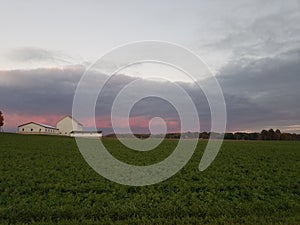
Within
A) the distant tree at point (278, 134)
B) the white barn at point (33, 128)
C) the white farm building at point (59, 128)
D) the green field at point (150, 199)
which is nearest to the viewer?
the green field at point (150, 199)

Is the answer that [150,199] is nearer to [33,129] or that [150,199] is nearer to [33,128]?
[33,129]

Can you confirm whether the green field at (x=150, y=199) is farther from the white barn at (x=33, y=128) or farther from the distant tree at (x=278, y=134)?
the white barn at (x=33, y=128)

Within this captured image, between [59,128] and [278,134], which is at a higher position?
[59,128]

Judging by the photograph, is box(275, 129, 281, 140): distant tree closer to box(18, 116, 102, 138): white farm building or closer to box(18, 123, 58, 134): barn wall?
box(18, 116, 102, 138): white farm building

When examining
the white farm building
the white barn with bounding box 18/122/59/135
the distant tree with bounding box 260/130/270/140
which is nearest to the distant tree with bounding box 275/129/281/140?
the distant tree with bounding box 260/130/270/140

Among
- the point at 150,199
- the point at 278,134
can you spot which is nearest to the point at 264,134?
the point at 278,134

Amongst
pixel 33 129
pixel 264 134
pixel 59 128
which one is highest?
pixel 59 128

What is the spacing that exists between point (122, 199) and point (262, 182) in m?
8.22

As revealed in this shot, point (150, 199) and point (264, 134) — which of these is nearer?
point (150, 199)

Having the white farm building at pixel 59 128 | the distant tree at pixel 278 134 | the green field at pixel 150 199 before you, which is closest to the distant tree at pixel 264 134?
the distant tree at pixel 278 134

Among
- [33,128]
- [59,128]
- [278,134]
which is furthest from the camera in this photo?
[59,128]

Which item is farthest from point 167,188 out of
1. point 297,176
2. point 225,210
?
point 297,176

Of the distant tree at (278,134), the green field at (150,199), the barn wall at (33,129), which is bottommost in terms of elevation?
the green field at (150,199)

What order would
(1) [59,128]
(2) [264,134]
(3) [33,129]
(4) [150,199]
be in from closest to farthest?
(4) [150,199], (2) [264,134], (3) [33,129], (1) [59,128]
